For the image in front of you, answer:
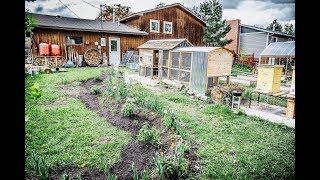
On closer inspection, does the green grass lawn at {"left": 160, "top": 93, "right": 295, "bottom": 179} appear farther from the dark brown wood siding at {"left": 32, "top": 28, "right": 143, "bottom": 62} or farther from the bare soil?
the dark brown wood siding at {"left": 32, "top": 28, "right": 143, "bottom": 62}

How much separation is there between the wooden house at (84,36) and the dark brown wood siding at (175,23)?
4.04 ft

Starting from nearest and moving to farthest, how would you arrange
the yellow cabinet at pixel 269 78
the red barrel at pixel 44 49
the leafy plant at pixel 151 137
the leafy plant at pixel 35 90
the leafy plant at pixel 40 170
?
the leafy plant at pixel 35 90, the leafy plant at pixel 40 170, the leafy plant at pixel 151 137, the yellow cabinet at pixel 269 78, the red barrel at pixel 44 49

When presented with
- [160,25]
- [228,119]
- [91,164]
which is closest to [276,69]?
[228,119]

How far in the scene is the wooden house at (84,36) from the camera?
622 inches

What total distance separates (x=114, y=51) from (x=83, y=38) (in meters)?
2.76

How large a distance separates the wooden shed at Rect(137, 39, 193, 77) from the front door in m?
A: 6.17

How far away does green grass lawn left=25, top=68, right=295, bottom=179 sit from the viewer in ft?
12.5

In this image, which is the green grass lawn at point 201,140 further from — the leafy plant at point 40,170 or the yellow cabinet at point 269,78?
the yellow cabinet at point 269,78

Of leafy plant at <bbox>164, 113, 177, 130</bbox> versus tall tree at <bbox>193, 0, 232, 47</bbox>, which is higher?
tall tree at <bbox>193, 0, 232, 47</bbox>

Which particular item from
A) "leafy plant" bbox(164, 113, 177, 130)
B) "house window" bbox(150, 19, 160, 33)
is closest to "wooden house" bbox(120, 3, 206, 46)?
"house window" bbox(150, 19, 160, 33)

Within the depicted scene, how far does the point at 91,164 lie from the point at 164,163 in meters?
1.35

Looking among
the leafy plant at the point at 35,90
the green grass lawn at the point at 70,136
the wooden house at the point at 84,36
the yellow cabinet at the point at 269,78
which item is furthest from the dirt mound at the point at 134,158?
the wooden house at the point at 84,36

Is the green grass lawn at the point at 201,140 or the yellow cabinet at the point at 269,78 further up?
the yellow cabinet at the point at 269,78
